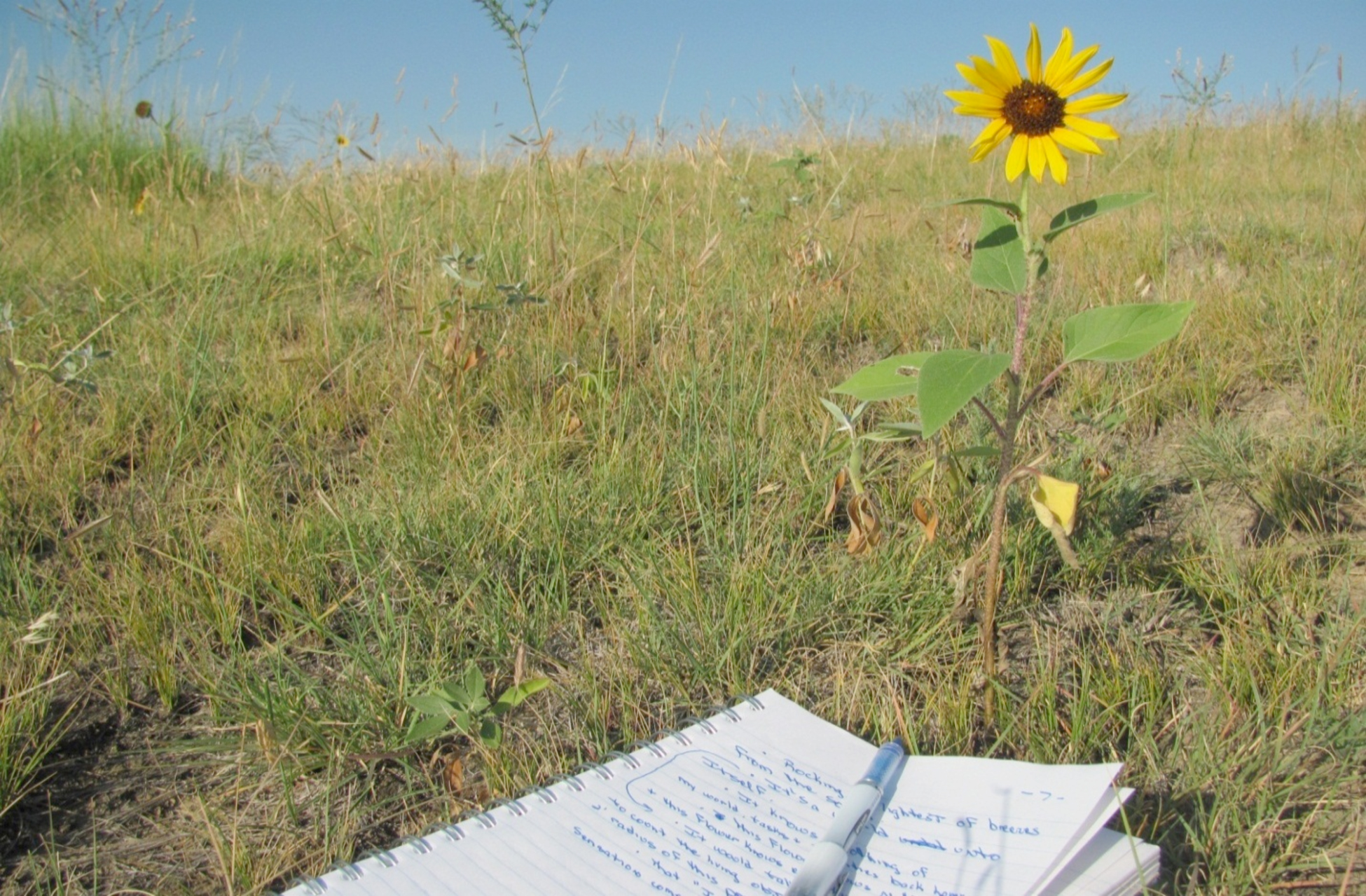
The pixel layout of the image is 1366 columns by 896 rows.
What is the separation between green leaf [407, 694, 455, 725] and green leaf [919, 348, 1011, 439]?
0.66 m

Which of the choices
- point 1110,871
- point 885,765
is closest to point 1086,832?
point 1110,871

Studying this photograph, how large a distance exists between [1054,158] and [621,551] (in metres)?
0.87

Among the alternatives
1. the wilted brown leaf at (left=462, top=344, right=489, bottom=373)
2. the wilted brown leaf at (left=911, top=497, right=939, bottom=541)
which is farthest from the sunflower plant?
the wilted brown leaf at (left=462, top=344, right=489, bottom=373)

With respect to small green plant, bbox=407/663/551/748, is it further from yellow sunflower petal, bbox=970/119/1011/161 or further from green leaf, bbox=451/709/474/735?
yellow sunflower petal, bbox=970/119/1011/161

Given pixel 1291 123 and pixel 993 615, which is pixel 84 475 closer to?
pixel 993 615

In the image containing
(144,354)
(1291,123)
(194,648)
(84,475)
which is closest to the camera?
(194,648)

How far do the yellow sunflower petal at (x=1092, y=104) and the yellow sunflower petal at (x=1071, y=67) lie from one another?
0.03m

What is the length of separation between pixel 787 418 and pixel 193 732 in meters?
1.14

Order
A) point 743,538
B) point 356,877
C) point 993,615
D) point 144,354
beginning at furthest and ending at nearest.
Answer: point 144,354 < point 743,538 < point 993,615 < point 356,877

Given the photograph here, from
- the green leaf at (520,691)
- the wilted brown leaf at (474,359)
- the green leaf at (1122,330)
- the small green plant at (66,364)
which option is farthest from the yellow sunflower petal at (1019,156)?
the small green plant at (66,364)

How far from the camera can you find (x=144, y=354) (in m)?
2.05

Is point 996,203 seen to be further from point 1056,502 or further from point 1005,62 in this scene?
point 1056,502

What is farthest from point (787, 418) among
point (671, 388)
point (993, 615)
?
point (993, 615)

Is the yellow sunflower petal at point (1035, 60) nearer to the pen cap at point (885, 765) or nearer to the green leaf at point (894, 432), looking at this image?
the green leaf at point (894, 432)
